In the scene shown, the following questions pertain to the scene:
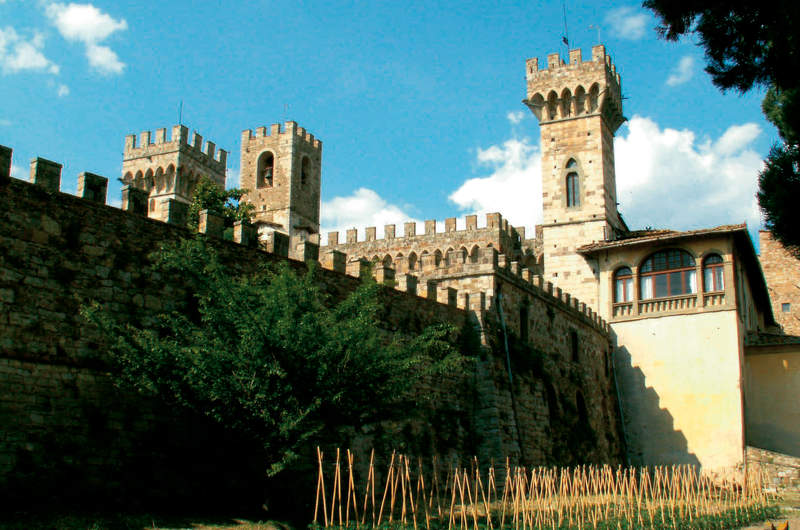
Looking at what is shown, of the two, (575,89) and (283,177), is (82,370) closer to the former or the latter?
(575,89)

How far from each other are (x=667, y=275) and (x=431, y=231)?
18666mm

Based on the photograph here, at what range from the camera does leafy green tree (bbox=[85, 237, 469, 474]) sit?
521 inches

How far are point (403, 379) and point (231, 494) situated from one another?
11.1ft

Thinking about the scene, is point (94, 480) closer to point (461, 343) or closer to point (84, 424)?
point (84, 424)

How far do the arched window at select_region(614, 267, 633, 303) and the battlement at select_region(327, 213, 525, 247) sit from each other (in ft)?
48.1

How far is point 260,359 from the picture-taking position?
13.4 m

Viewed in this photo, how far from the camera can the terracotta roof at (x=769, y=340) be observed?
29.8m

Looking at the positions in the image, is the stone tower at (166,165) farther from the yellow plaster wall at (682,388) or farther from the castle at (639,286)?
the yellow plaster wall at (682,388)

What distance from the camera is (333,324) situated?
14.4 metres

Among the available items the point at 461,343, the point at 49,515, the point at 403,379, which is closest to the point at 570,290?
the point at 461,343

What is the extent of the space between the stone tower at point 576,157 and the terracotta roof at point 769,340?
575 cm

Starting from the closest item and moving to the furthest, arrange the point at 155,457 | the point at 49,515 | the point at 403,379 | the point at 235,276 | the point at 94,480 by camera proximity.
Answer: the point at 49,515, the point at 94,480, the point at 155,457, the point at 403,379, the point at 235,276

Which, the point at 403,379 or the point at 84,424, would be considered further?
the point at 403,379

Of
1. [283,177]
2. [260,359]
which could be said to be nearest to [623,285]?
[260,359]
